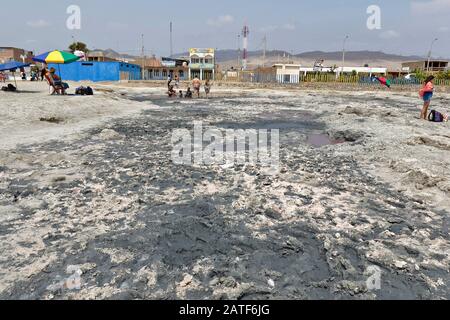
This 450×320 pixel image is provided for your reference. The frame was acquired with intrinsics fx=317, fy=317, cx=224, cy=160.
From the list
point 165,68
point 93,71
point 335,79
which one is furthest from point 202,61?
point 335,79

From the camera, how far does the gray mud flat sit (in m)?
3.23

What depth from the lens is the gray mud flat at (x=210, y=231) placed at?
323cm

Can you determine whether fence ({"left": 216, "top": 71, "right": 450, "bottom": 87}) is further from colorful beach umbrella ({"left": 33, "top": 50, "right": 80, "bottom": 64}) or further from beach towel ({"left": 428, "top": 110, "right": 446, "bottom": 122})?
colorful beach umbrella ({"left": 33, "top": 50, "right": 80, "bottom": 64})

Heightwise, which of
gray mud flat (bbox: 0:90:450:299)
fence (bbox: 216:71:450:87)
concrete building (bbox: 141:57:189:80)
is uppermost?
concrete building (bbox: 141:57:189:80)

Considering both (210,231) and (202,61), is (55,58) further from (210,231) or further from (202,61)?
(202,61)

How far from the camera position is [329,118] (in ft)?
49.1

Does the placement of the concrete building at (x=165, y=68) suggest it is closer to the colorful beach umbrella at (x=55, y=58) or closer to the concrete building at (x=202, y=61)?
the concrete building at (x=202, y=61)

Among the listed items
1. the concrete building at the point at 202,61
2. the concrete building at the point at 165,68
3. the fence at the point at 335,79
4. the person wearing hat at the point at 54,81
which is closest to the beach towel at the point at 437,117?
the person wearing hat at the point at 54,81

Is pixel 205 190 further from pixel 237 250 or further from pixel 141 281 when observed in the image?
pixel 141 281

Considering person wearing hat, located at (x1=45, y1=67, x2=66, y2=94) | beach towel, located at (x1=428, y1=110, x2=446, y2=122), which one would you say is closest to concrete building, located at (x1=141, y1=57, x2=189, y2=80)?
person wearing hat, located at (x1=45, y1=67, x2=66, y2=94)

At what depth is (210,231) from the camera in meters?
4.35
